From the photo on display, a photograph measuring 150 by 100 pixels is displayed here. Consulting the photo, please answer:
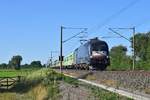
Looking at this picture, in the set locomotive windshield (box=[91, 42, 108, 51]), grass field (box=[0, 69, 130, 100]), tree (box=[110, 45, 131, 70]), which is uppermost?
locomotive windshield (box=[91, 42, 108, 51])

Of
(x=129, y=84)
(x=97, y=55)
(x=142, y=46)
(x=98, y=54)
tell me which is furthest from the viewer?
(x=142, y=46)

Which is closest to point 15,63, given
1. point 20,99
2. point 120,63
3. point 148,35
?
point 148,35

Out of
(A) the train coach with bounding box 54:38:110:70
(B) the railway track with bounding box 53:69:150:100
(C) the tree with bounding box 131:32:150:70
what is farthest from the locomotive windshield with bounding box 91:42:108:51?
(C) the tree with bounding box 131:32:150:70

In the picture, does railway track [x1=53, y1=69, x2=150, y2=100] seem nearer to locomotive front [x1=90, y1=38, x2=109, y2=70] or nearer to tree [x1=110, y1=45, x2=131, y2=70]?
locomotive front [x1=90, y1=38, x2=109, y2=70]

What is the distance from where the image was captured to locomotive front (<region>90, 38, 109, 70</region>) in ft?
196

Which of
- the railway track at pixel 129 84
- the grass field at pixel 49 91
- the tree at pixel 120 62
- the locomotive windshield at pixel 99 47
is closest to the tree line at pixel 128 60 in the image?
the tree at pixel 120 62

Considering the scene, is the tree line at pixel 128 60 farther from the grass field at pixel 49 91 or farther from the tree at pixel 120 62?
the grass field at pixel 49 91

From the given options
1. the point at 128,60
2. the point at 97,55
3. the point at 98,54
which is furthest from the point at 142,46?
the point at 97,55

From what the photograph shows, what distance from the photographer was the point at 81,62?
69000mm

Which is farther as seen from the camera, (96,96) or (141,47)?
(141,47)

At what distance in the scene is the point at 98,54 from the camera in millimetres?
59906

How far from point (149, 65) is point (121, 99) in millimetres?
46250

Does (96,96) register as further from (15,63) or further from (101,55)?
(15,63)

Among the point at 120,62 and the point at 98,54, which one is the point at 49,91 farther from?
the point at 120,62
